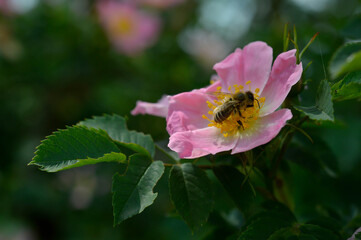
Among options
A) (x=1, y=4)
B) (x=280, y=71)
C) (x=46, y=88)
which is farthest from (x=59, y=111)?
(x=280, y=71)

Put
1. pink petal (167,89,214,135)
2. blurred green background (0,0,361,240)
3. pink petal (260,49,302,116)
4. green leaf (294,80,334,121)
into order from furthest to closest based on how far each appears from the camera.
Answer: blurred green background (0,0,361,240)
pink petal (167,89,214,135)
pink petal (260,49,302,116)
green leaf (294,80,334,121)

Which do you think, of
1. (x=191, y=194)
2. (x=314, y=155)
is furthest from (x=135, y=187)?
(x=314, y=155)

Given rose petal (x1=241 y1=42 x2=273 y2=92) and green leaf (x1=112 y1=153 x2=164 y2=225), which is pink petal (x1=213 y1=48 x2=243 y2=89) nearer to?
rose petal (x1=241 y1=42 x2=273 y2=92)

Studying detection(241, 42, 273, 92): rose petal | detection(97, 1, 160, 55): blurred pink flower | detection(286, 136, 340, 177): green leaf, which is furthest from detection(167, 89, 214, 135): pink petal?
detection(97, 1, 160, 55): blurred pink flower

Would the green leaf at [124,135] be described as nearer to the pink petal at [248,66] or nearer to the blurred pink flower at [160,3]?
the pink petal at [248,66]

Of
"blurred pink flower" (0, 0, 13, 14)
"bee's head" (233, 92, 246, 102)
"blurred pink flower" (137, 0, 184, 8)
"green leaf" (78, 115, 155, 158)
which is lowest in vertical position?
"green leaf" (78, 115, 155, 158)

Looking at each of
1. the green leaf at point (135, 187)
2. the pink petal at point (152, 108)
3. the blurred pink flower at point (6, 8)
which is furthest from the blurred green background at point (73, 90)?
the green leaf at point (135, 187)

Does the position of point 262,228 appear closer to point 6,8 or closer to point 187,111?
point 187,111
